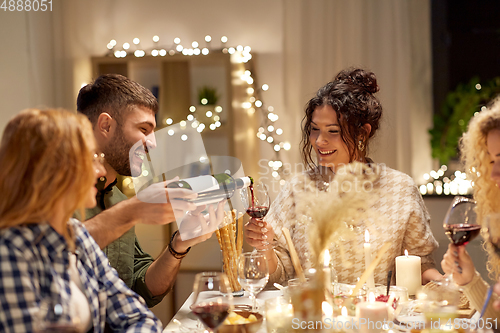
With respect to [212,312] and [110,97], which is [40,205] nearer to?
[212,312]

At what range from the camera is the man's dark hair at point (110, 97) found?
181 centimetres

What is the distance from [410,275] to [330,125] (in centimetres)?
74

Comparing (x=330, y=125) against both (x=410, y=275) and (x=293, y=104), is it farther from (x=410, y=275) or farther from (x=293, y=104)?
(x=293, y=104)

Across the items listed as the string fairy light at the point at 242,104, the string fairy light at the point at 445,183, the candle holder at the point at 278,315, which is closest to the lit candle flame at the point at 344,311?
the candle holder at the point at 278,315

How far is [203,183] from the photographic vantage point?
1436mm

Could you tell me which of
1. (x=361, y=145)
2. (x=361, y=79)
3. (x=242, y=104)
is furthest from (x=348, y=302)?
(x=242, y=104)

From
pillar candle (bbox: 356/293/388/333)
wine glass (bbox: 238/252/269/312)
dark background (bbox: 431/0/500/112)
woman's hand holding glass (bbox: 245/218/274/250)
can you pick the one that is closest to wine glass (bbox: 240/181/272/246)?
woman's hand holding glass (bbox: 245/218/274/250)

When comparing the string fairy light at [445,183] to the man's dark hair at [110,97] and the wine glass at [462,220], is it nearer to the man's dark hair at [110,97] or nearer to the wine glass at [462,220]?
the wine glass at [462,220]

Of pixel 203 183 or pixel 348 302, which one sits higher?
pixel 203 183

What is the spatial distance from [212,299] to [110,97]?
1093 mm

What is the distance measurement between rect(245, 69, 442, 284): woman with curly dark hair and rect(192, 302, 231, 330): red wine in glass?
0.81 meters

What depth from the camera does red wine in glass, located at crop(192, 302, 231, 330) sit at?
3.20ft

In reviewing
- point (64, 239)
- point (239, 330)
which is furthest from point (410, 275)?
point (64, 239)

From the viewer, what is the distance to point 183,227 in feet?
5.37
